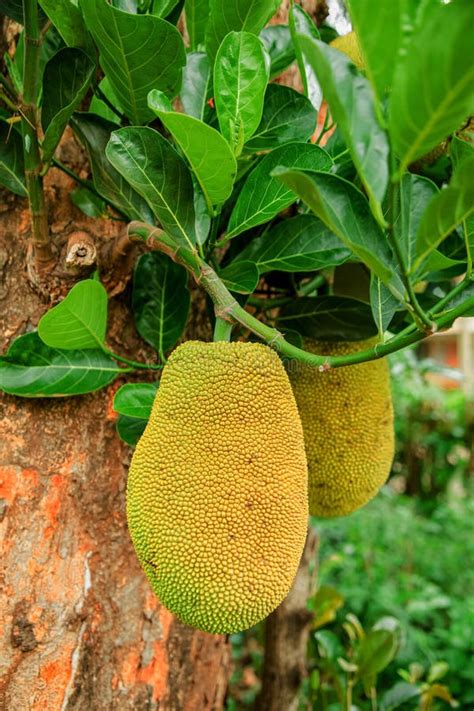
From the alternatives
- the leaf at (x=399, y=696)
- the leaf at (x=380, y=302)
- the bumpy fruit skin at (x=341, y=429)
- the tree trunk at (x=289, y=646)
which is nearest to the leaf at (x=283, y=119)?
the leaf at (x=380, y=302)

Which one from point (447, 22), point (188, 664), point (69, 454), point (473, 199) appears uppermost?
point (447, 22)

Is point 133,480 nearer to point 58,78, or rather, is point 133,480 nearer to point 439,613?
point 58,78

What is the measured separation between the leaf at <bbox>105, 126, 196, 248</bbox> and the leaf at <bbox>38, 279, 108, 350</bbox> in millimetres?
118

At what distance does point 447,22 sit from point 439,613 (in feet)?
7.73

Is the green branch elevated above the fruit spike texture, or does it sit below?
above

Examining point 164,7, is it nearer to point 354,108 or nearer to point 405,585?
point 354,108

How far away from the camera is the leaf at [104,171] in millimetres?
718

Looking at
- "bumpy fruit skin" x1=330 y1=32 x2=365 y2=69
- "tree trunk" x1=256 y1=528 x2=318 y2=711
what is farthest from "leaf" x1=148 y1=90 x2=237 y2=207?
"tree trunk" x1=256 y1=528 x2=318 y2=711

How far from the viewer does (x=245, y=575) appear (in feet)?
1.94

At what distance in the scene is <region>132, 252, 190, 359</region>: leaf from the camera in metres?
0.83

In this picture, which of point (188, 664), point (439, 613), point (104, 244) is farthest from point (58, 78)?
point (439, 613)

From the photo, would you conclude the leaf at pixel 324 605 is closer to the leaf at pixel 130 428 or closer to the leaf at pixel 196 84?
the leaf at pixel 130 428

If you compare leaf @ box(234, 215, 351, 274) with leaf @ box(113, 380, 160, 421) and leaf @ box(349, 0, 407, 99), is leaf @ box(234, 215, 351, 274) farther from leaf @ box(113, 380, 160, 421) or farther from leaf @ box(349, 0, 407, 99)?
leaf @ box(349, 0, 407, 99)

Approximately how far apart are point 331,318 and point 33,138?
0.42 metres
